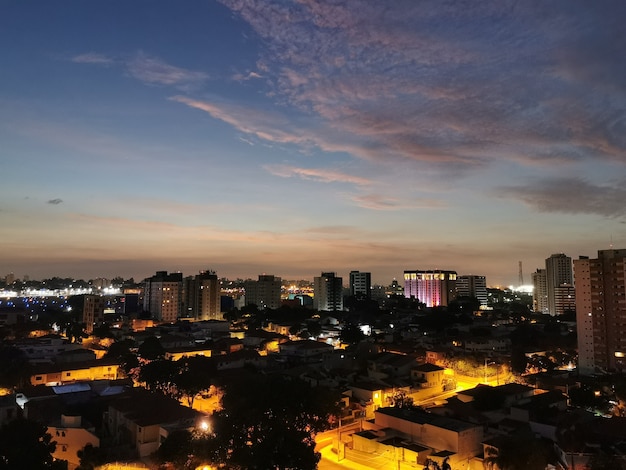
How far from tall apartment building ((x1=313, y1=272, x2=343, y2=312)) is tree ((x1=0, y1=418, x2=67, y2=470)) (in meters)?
47.5

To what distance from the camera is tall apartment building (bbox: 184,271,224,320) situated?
4709cm

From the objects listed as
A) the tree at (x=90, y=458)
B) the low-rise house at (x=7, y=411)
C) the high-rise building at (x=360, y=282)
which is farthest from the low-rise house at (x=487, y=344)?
the high-rise building at (x=360, y=282)

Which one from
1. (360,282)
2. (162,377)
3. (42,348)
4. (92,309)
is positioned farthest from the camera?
(360,282)

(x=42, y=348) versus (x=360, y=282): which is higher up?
(x=360, y=282)

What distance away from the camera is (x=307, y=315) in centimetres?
4228

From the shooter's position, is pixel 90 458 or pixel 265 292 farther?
pixel 265 292

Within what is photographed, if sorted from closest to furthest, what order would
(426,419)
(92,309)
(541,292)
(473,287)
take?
1. (426,419)
2. (92,309)
3. (541,292)
4. (473,287)

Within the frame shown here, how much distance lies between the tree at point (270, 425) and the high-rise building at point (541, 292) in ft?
172

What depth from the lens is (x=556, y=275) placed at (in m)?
56.5

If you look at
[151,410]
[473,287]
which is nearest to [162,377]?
[151,410]

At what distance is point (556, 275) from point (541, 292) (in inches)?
184

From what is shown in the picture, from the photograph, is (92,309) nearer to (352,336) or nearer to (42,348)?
(42,348)

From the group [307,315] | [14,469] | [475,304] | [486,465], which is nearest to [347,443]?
[486,465]

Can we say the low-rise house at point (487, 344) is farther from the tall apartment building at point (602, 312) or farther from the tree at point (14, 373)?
the tree at point (14, 373)
